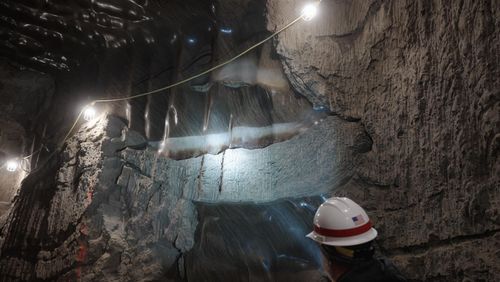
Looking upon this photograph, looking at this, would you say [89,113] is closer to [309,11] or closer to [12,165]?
[12,165]

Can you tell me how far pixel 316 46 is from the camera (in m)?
3.07

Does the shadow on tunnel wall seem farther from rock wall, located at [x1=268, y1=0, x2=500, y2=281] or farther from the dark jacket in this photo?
the dark jacket

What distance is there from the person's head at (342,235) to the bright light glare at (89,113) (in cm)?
364

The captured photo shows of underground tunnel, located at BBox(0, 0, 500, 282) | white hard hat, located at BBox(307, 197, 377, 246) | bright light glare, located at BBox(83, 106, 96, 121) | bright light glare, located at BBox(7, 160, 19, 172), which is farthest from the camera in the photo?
bright light glare, located at BBox(7, 160, 19, 172)

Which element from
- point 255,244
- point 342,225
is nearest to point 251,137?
point 255,244

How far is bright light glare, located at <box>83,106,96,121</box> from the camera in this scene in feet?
14.8

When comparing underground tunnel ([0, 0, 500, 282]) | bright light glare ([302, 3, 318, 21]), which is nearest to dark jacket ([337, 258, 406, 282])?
underground tunnel ([0, 0, 500, 282])

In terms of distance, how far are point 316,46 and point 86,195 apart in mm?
3065

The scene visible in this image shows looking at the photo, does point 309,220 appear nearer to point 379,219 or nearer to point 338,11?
point 379,219

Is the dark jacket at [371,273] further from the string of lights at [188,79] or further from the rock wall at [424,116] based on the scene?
A: the string of lights at [188,79]

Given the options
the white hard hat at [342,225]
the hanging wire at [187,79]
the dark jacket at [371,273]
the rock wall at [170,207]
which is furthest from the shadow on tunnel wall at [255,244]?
the hanging wire at [187,79]

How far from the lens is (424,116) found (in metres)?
2.25

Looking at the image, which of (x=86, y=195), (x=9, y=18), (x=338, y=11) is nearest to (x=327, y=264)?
(x=338, y=11)

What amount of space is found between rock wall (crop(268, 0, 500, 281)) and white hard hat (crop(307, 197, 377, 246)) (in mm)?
514
